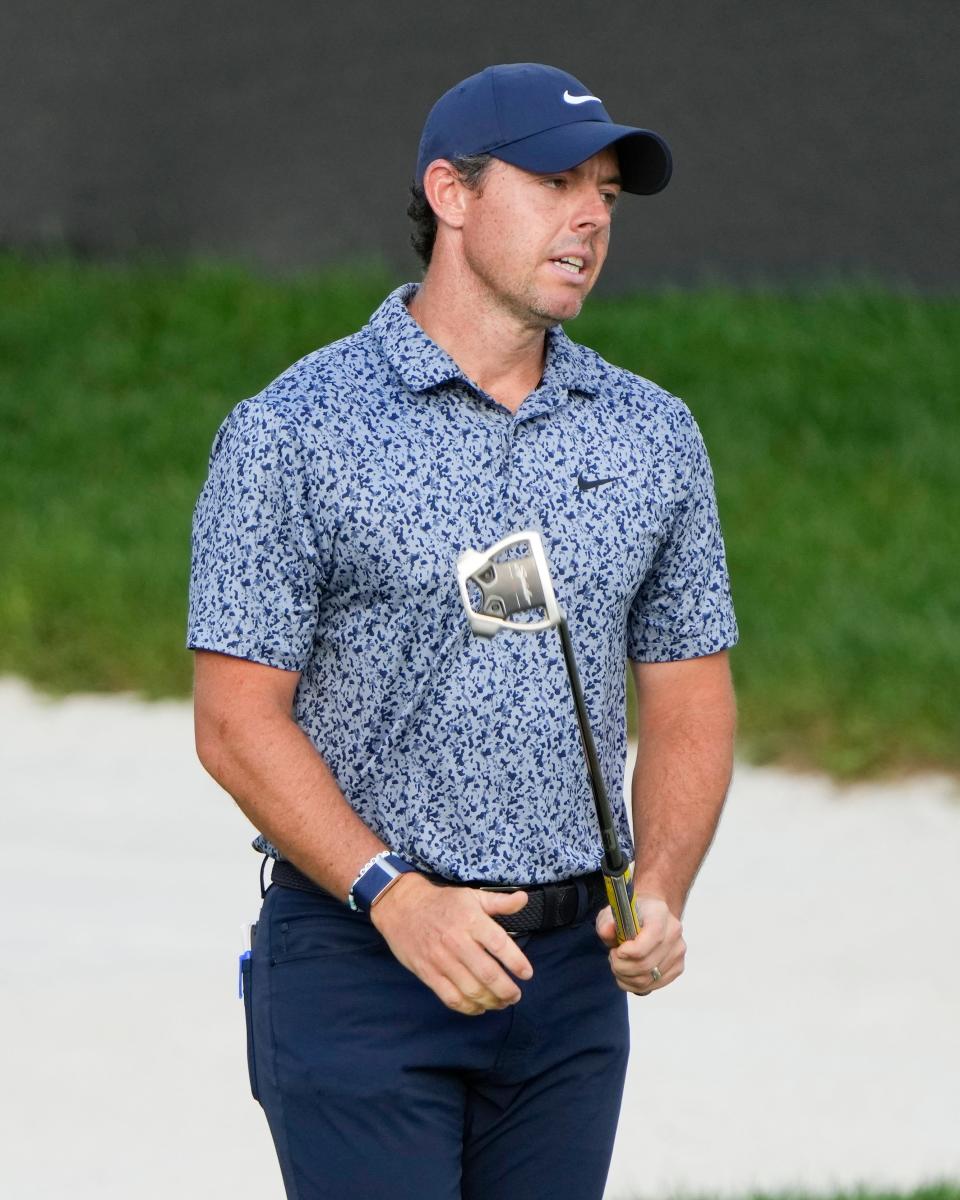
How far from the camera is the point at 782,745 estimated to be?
19.6ft

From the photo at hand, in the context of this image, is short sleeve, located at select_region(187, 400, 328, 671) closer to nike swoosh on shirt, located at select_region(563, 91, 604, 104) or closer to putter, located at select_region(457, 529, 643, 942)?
putter, located at select_region(457, 529, 643, 942)

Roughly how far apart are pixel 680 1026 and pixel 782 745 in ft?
3.97

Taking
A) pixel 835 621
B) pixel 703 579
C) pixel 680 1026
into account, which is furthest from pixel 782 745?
pixel 703 579

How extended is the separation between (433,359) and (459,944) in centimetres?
61

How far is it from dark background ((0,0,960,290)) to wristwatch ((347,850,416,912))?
712 centimetres

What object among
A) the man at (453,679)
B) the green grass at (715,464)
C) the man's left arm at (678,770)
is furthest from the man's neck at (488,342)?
the green grass at (715,464)

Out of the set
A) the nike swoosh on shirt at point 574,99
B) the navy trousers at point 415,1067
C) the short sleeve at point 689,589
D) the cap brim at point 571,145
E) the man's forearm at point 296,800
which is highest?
the nike swoosh on shirt at point 574,99

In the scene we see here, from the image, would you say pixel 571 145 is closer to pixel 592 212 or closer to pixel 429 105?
pixel 592 212

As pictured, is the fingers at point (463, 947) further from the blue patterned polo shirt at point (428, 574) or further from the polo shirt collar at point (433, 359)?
the polo shirt collar at point (433, 359)

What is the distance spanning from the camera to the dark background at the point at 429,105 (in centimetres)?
880

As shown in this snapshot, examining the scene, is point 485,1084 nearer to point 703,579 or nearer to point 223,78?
point 703,579

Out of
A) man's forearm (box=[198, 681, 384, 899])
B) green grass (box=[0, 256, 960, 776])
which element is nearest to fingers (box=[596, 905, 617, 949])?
man's forearm (box=[198, 681, 384, 899])

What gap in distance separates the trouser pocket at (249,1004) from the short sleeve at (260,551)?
1.18ft

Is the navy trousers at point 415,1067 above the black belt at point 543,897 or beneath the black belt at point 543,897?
beneath
